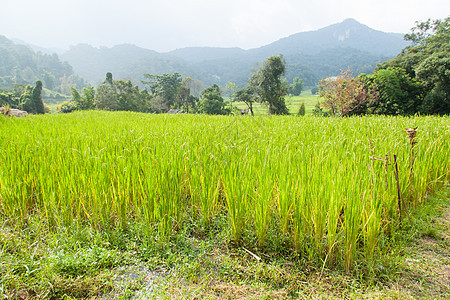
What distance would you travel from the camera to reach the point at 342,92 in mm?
19328

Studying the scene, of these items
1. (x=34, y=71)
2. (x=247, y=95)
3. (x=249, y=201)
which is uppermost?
(x=34, y=71)

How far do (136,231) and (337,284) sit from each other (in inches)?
58.4

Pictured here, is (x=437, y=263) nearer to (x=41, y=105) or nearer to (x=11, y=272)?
(x=11, y=272)

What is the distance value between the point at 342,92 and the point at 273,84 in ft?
63.3

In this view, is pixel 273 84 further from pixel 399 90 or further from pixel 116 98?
pixel 116 98

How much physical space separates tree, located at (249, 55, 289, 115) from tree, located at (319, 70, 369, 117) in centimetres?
1616

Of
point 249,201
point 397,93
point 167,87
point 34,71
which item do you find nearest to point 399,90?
point 397,93

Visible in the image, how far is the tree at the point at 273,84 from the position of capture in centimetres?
3631

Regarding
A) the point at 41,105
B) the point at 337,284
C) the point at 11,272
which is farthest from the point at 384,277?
the point at 41,105

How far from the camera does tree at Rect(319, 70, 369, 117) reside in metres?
19.2

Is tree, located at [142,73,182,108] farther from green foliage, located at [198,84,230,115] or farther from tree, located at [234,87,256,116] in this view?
tree, located at [234,87,256,116]

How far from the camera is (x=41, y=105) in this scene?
45.0 metres

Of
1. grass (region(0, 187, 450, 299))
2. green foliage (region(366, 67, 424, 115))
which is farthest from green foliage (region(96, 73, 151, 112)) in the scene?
grass (region(0, 187, 450, 299))

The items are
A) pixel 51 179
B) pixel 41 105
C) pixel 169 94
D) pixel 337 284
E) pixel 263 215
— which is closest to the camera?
pixel 337 284
